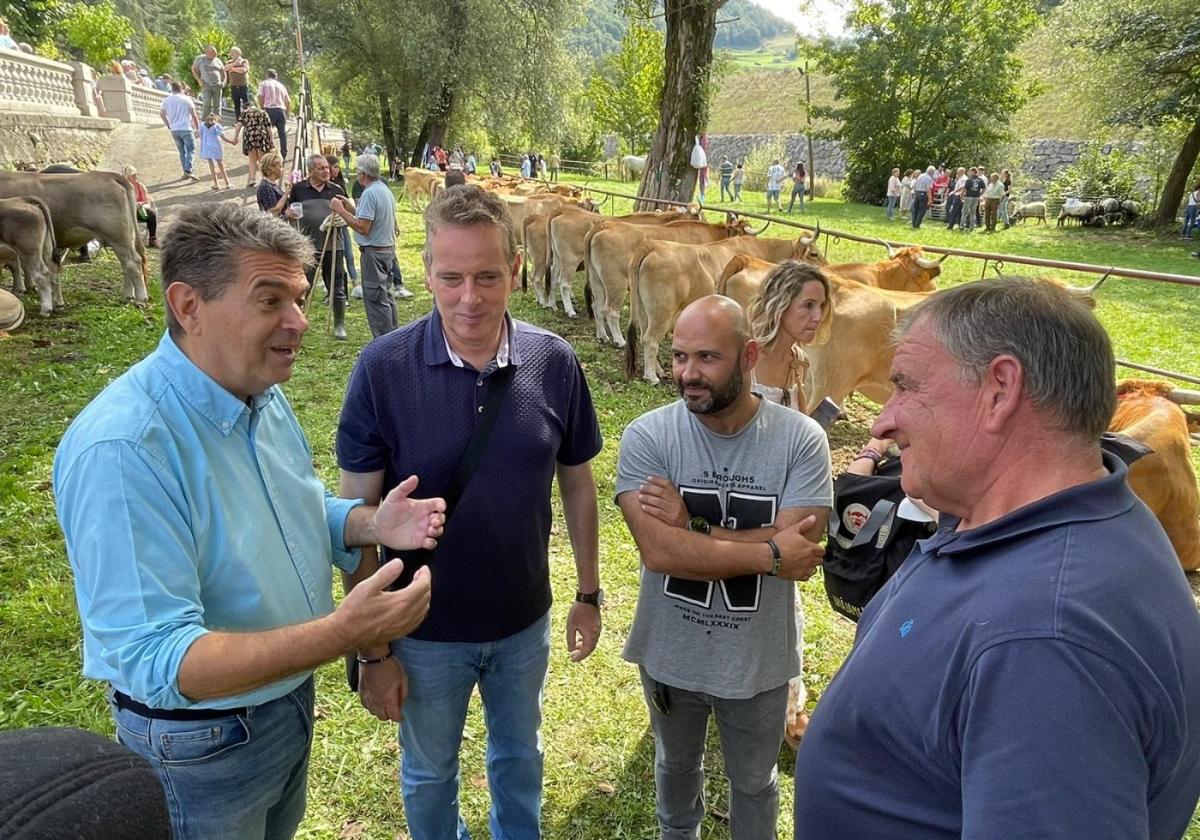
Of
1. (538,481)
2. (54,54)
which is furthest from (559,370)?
(54,54)

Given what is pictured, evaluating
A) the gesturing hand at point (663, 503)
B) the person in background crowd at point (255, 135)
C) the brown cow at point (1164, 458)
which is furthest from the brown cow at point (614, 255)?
the person in background crowd at point (255, 135)

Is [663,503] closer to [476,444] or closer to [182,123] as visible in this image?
[476,444]

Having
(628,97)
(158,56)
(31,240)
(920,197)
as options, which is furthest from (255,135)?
(158,56)

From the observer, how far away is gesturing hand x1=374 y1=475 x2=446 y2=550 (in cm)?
185

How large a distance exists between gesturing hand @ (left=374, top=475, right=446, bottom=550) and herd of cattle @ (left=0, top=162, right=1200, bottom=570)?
4.16m

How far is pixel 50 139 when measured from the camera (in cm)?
1548

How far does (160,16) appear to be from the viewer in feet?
234

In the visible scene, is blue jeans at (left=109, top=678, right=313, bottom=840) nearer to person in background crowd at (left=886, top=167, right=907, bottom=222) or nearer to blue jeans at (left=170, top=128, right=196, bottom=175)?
blue jeans at (left=170, top=128, right=196, bottom=175)

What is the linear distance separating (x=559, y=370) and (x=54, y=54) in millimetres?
34301

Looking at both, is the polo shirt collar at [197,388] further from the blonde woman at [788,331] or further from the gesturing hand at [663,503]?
the blonde woman at [788,331]

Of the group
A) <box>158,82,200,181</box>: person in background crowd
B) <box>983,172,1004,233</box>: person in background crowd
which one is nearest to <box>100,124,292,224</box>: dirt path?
<box>158,82,200,181</box>: person in background crowd

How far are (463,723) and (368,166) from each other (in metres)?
7.70

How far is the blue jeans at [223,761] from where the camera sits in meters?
1.58

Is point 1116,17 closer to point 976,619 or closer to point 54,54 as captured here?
point 976,619
